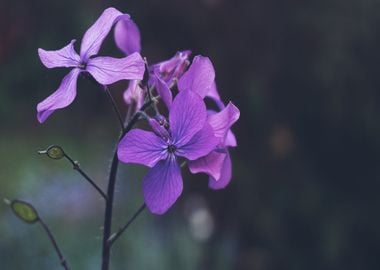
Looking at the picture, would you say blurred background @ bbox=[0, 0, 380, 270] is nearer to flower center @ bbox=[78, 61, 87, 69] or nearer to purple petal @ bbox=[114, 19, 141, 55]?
purple petal @ bbox=[114, 19, 141, 55]

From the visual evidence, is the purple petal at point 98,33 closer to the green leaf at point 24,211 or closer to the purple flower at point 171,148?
the purple flower at point 171,148

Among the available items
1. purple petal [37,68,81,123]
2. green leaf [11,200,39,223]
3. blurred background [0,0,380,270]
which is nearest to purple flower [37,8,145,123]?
purple petal [37,68,81,123]

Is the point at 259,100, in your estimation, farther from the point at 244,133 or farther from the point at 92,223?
the point at 92,223

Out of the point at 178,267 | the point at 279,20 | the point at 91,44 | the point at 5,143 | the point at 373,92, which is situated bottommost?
the point at 5,143

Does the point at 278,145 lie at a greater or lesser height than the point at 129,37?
lesser

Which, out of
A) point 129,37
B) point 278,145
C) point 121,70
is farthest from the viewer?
point 278,145

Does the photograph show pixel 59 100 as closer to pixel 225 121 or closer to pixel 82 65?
pixel 82 65

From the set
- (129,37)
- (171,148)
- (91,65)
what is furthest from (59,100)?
(129,37)

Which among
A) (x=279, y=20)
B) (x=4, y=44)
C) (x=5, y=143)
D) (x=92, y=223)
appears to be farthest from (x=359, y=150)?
(x=5, y=143)
